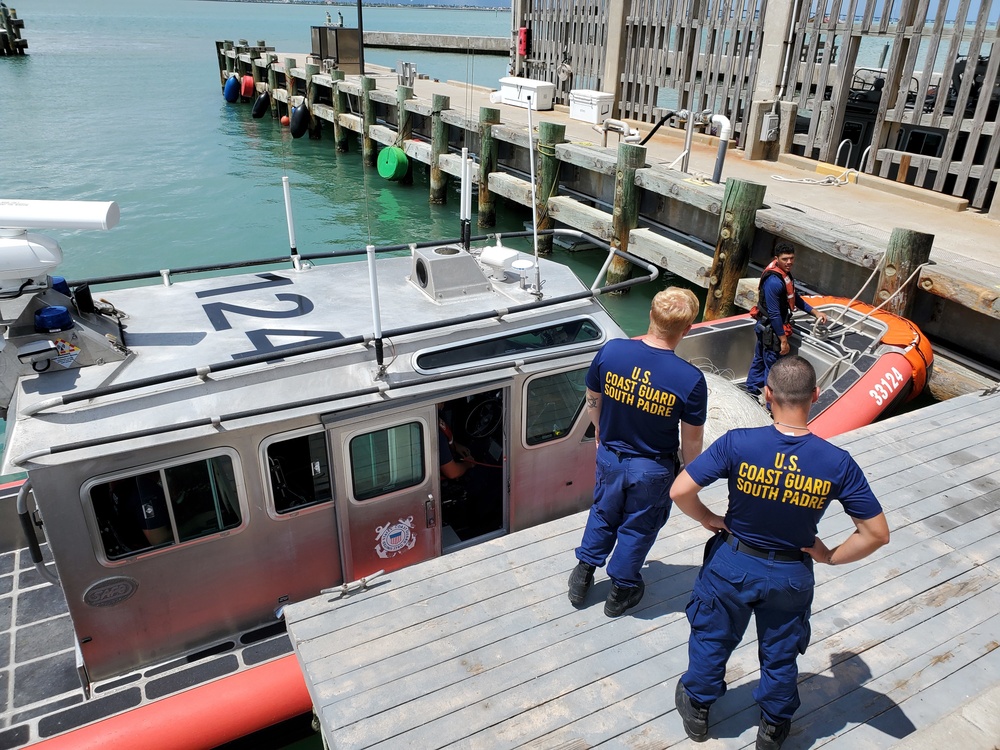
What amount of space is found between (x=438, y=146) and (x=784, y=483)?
17.0 metres

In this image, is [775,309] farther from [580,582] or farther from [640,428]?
[640,428]

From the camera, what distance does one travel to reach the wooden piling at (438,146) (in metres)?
18.0

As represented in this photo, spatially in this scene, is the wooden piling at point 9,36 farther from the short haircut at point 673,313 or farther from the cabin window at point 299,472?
the short haircut at point 673,313

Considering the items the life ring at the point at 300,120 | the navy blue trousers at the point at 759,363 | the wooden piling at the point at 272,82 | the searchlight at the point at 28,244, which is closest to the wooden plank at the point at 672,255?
the navy blue trousers at the point at 759,363

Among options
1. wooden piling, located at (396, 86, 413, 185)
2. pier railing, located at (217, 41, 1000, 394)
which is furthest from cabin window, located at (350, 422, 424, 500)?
wooden piling, located at (396, 86, 413, 185)

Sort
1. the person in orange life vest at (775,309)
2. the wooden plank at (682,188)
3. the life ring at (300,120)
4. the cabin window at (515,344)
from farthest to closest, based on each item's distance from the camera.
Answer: the life ring at (300,120), the wooden plank at (682,188), the person in orange life vest at (775,309), the cabin window at (515,344)

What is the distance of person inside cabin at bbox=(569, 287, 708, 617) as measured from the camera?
3.46 m

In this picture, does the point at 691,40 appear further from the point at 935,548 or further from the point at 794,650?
the point at 794,650

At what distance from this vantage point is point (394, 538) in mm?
5156

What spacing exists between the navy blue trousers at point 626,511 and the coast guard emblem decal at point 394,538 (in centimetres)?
156

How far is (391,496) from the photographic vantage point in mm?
5008

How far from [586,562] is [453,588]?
2.83 feet

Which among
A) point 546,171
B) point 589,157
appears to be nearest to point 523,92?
point 546,171

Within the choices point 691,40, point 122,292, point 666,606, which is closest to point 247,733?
point 666,606
